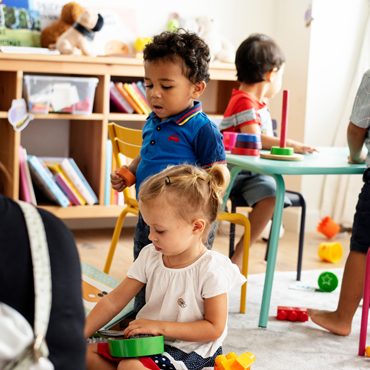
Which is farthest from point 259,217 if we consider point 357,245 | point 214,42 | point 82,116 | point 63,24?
point 63,24

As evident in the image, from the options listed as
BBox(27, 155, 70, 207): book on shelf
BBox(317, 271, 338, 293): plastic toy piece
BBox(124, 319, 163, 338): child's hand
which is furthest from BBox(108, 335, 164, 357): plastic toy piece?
BBox(27, 155, 70, 207): book on shelf

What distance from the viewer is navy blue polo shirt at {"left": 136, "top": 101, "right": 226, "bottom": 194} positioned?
1.49 m

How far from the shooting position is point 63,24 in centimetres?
276

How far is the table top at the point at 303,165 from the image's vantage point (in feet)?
5.32

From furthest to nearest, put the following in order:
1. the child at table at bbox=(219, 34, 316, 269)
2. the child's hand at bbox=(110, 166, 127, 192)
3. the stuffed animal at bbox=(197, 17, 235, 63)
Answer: the stuffed animal at bbox=(197, 17, 235, 63) → the child at table at bbox=(219, 34, 316, 269) → the child's hand at bbox=(110, 166, 127, 192)

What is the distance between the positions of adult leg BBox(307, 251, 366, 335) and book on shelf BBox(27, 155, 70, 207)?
1.47 metres

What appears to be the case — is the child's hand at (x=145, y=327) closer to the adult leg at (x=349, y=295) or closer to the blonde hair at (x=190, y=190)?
the blonde hair at (x=190, y=190)

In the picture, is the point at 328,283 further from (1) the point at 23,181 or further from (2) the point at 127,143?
(1) the point at 23,181

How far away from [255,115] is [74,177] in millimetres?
1084

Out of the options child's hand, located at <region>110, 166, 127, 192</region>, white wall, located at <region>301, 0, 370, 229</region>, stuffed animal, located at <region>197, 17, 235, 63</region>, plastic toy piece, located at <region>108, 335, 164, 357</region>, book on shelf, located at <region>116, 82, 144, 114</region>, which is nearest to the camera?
plastic toy piece, located at <region>108, 335, 164, 357</region>

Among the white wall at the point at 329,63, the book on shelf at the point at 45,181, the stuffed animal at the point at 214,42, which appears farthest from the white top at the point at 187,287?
the white wall at the point at 329,63

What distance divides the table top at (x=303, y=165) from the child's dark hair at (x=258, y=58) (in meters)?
0.45

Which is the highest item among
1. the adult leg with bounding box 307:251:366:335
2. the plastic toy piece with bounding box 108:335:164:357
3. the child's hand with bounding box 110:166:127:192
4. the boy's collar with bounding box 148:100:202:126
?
the boy's collar with bounding box 148:100:202:126

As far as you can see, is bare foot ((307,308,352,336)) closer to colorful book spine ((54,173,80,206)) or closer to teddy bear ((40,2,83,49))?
colorful book spine ((54,173,80,206))
